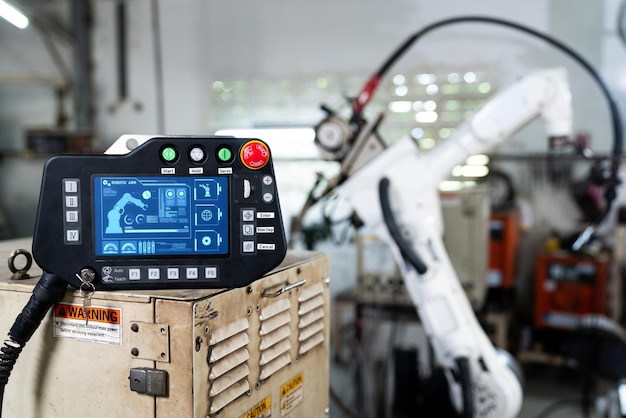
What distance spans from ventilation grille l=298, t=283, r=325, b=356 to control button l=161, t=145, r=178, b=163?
0.36 m

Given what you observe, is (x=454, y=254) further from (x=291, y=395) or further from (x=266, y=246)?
(x=266, y=246)

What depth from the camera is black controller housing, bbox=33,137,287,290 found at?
77 cm

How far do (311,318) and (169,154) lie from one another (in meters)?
0.43

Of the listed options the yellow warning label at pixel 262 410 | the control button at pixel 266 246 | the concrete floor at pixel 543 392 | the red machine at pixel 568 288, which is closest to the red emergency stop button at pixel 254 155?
the control button at pixel 266 246

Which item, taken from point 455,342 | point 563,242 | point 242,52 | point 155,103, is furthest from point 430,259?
point 155,103

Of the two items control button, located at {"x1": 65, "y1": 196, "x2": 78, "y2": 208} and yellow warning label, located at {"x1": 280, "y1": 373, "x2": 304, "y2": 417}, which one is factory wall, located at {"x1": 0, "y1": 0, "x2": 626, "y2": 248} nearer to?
yellow warning label, located at {"x1": 280, "y1": 373, "x2": 304, "y2": 417}

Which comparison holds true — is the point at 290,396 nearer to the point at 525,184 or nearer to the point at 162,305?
the point at 162,305

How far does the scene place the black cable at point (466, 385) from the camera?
1938mm

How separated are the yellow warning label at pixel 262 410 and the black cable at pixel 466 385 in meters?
1.15

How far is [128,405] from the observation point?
0.79 meters

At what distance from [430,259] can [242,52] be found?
297 centimetres

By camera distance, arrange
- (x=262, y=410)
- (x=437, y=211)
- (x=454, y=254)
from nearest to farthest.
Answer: (x=262, y=410)
(x=437, y=211)
(x=454, y=254)

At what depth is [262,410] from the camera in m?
0.92

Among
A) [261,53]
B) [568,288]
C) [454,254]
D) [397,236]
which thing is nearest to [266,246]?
[397,236]
